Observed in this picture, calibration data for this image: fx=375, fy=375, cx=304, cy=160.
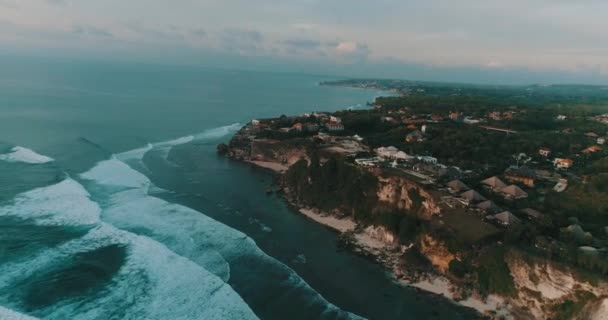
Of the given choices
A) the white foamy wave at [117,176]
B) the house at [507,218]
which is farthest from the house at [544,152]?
the white foamy wave at [117,176]

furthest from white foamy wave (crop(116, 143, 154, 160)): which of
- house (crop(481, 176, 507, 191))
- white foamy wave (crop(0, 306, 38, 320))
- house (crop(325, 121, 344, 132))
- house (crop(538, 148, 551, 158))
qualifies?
house (crop(538, 148, 551, 158))

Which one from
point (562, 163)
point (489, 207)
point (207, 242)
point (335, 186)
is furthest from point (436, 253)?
point (562, 163)

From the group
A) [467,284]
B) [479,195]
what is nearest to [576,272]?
[467,284]

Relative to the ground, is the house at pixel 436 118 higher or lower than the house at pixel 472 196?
higher

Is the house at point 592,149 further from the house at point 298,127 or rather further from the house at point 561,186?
the house at point 298,127

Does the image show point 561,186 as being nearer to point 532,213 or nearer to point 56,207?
point 532,213

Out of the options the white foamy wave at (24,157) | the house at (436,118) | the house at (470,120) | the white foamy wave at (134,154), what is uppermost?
the house at (436,118)
